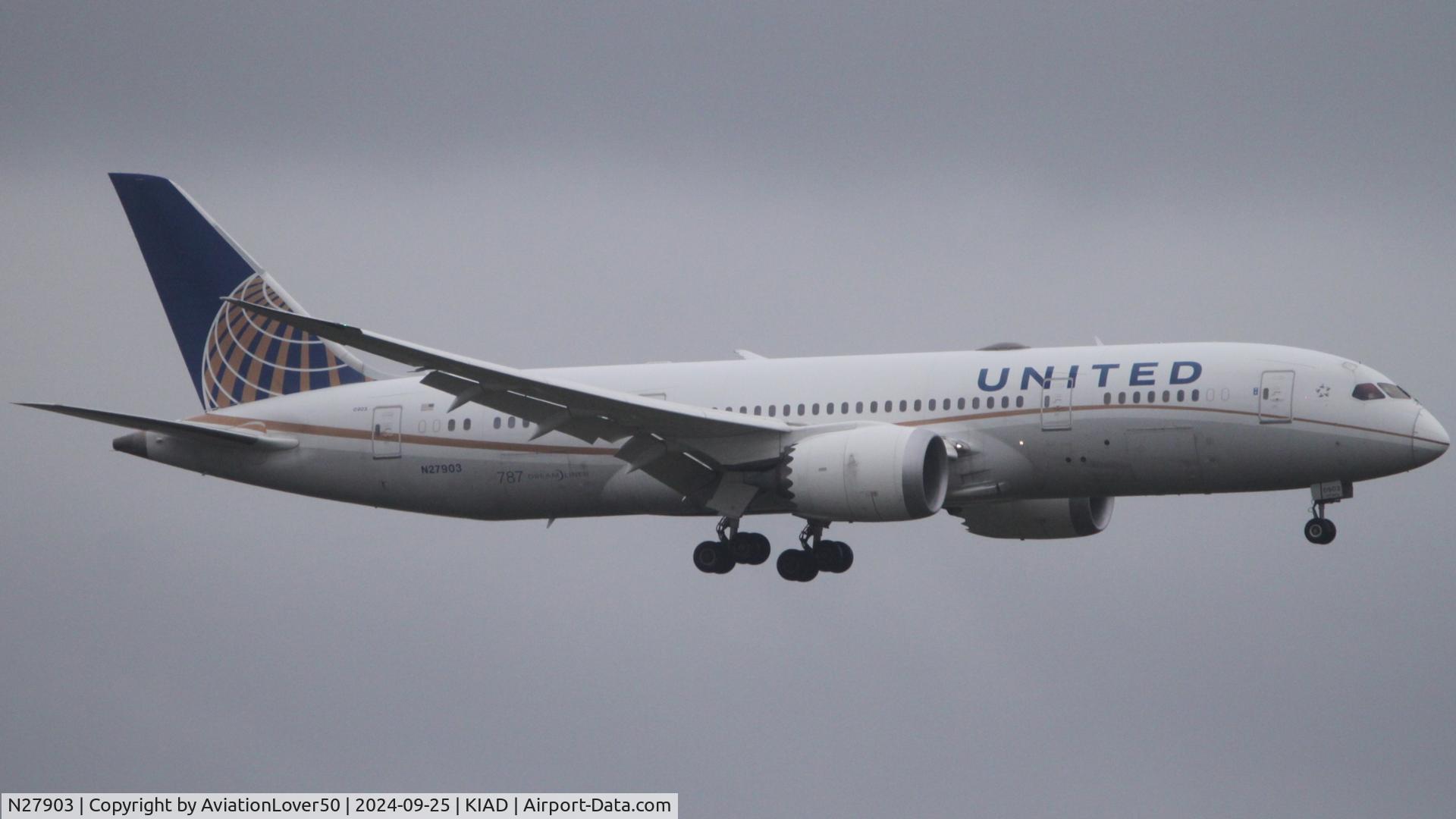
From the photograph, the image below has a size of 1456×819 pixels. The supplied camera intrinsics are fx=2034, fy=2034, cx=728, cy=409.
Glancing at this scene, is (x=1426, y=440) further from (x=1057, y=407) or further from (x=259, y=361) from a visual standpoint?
(x=259, y=361)

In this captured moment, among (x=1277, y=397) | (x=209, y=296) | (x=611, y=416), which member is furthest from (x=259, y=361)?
(x=1277, y=397)

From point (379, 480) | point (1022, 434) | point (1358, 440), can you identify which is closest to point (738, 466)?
point (1022, 434)

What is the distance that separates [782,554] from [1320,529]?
13358 millimetres

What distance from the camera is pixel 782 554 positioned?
51.7 metres

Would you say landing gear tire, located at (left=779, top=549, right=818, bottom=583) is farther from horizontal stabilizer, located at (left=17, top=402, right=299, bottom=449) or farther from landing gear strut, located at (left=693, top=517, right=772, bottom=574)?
horizontal stabilizer, located at (left=17, top=402, right=299, bottom=449)

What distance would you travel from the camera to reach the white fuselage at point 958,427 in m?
44.6

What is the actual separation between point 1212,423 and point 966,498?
585 centimetres

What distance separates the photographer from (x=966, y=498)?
1844 inches

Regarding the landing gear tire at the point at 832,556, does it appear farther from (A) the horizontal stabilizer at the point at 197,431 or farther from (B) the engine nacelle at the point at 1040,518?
(A) the horizontal stabilizer at the point at 197,431

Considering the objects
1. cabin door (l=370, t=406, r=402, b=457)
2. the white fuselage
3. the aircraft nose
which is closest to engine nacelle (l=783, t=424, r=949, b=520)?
the white fuselage

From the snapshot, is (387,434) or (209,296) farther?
(209,296)

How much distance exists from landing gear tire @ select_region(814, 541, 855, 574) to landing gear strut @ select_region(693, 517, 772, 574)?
6.26ft

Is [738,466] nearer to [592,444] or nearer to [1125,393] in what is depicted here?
[592,444]

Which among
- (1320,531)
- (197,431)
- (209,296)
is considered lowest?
(1320,531)
